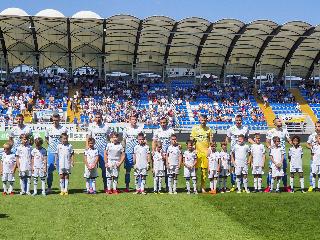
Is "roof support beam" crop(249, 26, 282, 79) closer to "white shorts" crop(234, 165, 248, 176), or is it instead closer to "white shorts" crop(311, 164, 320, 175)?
"white shorts" crop(311, 164, 320, 175)

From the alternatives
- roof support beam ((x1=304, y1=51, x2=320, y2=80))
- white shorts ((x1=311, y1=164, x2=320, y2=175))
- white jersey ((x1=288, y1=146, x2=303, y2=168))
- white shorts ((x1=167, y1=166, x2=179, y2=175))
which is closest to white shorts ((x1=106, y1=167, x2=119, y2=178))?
white shorts ((x1=167, y1=166, x2=179, y2=175))

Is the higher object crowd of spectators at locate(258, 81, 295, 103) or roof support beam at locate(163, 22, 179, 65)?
roof support beam at locate(163, 22, 179, 65)

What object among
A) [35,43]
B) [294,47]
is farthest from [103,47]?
[294,47]

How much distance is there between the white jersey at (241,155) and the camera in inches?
586

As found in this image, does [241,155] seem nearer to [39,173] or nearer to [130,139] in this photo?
[130,139]

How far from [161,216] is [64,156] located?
4307 millimetres

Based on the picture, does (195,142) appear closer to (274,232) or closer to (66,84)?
(274,232)

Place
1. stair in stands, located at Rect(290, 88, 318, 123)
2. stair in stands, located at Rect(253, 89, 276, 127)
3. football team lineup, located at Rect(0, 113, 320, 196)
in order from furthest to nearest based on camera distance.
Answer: stair in stands, located at Rect(290, 88, 318, 123)
stair in stands, located at Rect(253, 89, 276, 127)
football team lineup, located at Rect(0, 113, 320, 196)

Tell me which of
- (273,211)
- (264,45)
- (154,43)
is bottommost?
(273,211)

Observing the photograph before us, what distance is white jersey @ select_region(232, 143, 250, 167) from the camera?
1488 centimetres

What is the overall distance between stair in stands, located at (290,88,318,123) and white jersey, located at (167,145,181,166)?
115ft

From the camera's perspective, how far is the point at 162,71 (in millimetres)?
54969

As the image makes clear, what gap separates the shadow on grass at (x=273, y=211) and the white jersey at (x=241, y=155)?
0.96 metres

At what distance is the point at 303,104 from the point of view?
52.0m
